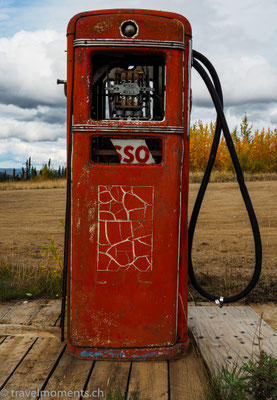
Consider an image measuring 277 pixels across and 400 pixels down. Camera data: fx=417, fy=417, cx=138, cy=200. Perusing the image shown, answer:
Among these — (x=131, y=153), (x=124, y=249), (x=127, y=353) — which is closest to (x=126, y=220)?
(x=124, y=249)

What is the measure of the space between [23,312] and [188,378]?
5.41 ft

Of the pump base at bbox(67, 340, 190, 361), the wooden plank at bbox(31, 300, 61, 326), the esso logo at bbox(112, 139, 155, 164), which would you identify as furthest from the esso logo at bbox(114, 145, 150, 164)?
the wooden plank at bbox(31, 300, 61, 326)

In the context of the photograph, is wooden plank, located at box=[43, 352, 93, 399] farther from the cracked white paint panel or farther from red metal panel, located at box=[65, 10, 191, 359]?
the cracked white paint panel

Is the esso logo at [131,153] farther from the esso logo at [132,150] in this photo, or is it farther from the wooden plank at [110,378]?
the wooden plank at [110,378]

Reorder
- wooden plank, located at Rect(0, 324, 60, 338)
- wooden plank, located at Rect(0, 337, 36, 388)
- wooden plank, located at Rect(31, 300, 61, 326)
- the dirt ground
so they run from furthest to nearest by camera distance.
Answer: the dirt ground → wooden plank, located at Rect(31, 300, 61, 326) → wooden plank, located at Rect(0, 324, 60, 338) → wooden plank, located at Rect(0, 337, 36, 388)

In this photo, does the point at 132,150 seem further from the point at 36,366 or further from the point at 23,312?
the point at 23,312

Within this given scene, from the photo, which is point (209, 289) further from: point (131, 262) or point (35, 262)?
point (35, 262)

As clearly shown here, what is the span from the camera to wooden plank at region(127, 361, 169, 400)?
227 centimetres

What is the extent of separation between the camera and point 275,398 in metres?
2.05

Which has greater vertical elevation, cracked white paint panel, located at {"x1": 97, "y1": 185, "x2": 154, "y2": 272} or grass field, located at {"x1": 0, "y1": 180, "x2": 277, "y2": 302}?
cracked white paint panel, located at {"x1": 97, "y1": 185, "x2": 154, "y2": 272}

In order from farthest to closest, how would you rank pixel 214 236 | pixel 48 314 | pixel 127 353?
pixel 214 236 < pixel 48 314 < pixel 127 353

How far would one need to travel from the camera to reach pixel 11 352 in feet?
9.05

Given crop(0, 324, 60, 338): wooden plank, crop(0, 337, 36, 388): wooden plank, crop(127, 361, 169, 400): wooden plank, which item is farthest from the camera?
crop(0, 324, 60, 338): wooden plank

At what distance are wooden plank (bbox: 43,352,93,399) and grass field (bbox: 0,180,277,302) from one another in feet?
5.42
